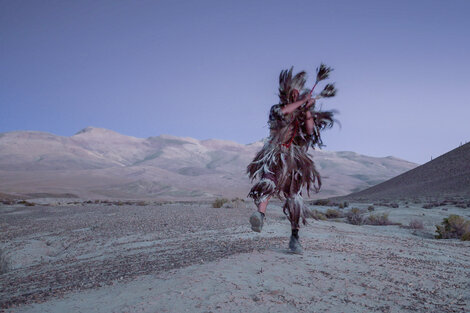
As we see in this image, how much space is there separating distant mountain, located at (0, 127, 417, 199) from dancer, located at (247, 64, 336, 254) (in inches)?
2119

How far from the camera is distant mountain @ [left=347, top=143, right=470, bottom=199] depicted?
32656mm

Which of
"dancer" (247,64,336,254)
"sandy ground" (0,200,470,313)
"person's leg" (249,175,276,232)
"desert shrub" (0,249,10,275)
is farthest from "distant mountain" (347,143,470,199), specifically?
"desert shrub" (0,249,10,275)

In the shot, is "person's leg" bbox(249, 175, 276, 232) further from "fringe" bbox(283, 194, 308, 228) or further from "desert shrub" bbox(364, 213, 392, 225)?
"desert shrub" bbox(364, 213, 392, 225)

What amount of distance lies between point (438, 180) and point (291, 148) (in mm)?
38033

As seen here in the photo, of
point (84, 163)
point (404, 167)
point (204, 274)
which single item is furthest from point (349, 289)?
point (404, 167)

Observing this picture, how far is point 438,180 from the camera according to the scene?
37219 millimetres

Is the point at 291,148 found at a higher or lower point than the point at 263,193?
higher

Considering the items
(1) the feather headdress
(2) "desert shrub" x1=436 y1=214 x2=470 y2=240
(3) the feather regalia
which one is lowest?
(2) "desert shrub" x1=436 y1=214 x2=470 y2=240

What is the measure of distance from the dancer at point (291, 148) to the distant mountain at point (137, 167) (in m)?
53.8

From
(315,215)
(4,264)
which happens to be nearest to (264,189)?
(315,215)

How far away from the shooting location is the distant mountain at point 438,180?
3266 cm

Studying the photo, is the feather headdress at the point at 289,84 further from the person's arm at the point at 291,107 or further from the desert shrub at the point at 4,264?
the desert shrub at the point at 4,264

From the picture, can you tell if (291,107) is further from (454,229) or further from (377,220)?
(377,220)

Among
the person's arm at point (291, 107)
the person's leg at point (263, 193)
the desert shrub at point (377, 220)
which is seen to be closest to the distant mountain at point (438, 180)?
the desert shrub at point (377, 220)
